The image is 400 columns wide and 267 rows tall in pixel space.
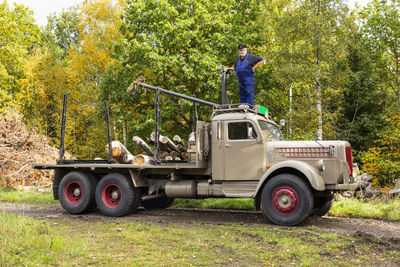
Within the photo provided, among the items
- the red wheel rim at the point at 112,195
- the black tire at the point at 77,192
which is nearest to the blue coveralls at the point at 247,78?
the red wheel rim at the point at 112,195

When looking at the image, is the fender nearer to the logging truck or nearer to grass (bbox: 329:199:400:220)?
the logging truck

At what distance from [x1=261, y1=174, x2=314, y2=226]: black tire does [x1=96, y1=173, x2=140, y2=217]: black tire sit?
3.36 m

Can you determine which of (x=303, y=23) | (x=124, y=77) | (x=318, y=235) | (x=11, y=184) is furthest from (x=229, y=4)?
(x=318, y=235)

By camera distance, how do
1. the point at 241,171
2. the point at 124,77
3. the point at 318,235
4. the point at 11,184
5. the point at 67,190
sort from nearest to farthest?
the point at 318,235 → the point at 241,171 → the point at 67,190 → the point at 11,184 → the point at 124,77

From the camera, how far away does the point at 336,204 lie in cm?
1025

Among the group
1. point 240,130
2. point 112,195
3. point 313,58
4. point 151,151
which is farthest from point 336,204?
point 313,58

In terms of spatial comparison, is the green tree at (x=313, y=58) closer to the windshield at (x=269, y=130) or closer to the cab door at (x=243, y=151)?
the windshield at (x=269, y=130)

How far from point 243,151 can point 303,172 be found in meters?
1.49

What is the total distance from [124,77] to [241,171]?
44.0 feet

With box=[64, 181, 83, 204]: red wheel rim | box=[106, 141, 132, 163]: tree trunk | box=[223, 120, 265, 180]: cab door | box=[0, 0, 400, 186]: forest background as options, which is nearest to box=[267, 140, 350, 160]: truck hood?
box=[223, 120, 265, 180]: cab door

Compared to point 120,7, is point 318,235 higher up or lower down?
lower down

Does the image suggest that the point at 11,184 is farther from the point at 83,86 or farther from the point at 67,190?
the point at 83,86

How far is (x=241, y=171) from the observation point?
28.5 feet

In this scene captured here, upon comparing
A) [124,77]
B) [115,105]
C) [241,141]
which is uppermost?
[124,77]
